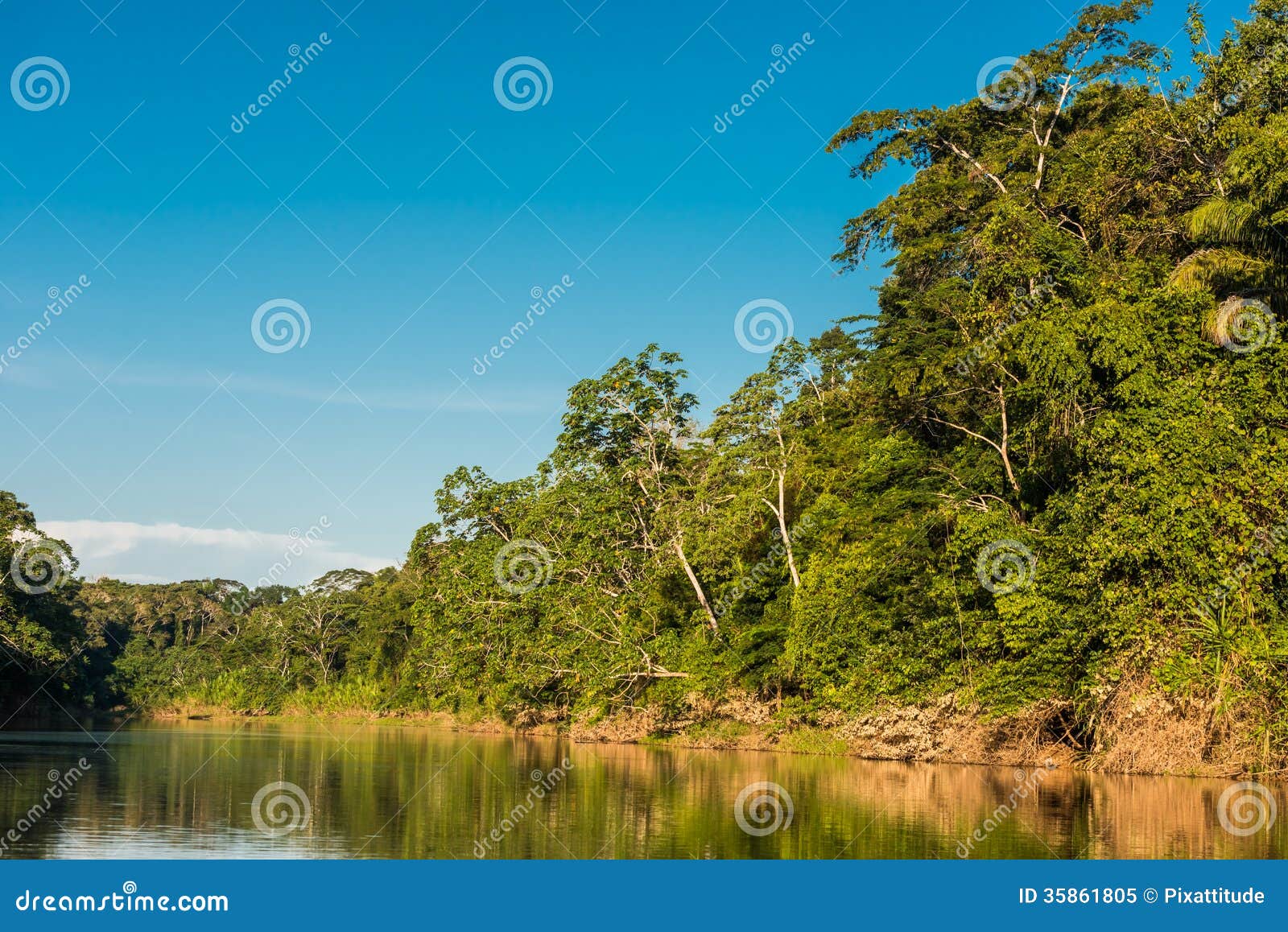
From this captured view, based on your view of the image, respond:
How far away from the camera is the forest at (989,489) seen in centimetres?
2231

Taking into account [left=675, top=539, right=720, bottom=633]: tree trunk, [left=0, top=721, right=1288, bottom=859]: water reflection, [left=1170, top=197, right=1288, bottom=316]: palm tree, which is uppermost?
[left=1170, top=197, right=1288, bottom=316]: palm tree

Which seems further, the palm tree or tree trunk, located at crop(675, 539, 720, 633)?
tree trunk, located at crop(675, 539, 720, 633)

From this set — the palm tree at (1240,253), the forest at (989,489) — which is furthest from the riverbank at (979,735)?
the palm tree at (1240,253)

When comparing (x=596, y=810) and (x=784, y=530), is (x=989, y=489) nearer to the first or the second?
(x=784, y=530)

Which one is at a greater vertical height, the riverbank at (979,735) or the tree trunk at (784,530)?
the tree trunk at (784,530)

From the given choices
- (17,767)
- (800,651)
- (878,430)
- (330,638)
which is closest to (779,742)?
(800,651)

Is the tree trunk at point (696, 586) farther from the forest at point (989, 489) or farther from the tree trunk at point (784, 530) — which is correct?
the tree trunk at point (784, 530)

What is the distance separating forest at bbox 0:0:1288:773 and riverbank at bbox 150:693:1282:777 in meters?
0.11

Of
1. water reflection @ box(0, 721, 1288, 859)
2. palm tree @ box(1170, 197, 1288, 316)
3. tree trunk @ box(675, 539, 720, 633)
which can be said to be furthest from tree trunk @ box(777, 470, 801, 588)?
palm tree @ box(1170, 197, 1288, 316)

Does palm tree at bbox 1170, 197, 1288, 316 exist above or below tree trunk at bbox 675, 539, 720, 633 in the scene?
above

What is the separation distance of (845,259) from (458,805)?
998 inches

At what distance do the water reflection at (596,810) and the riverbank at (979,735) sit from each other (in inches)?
34.2

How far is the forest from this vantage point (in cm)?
2231

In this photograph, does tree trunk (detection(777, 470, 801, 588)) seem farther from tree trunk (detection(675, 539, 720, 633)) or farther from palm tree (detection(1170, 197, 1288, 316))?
palm tree (detection(1170, 197, 1288, 316))
